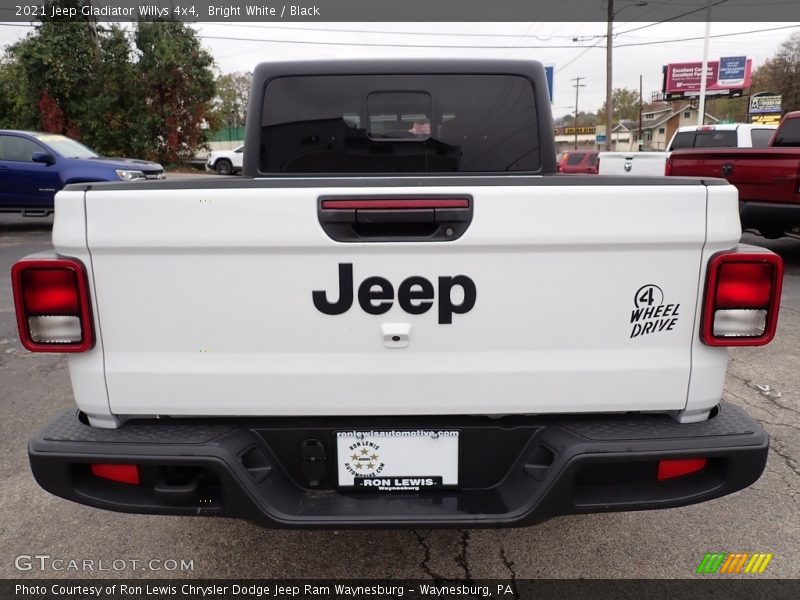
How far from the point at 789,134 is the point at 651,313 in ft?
28.4

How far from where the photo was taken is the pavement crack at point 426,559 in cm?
243

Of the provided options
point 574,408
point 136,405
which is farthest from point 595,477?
point 136,405

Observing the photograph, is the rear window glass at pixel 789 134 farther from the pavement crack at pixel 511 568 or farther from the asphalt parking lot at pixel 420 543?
the pavement crack at pixel 511 568

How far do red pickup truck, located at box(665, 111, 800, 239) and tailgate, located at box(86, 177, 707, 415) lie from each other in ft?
20.5

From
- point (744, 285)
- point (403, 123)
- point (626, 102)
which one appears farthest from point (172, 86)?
point (626, 102)

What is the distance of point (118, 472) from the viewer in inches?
76.7

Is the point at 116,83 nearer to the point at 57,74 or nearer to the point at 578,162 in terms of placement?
the point at 57,74

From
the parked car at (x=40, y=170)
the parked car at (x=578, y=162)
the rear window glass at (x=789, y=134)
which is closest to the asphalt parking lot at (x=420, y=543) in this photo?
the rear window glass at (x=789, y=134)

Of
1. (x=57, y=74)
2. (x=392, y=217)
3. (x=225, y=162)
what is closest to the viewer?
(x=392, y=217)

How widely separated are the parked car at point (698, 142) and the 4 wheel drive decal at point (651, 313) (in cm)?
1209

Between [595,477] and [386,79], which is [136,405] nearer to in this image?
[595,477]

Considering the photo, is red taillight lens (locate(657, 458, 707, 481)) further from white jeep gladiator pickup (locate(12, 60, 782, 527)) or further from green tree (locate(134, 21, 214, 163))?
green tree (locate(134, 21, 214, 163))

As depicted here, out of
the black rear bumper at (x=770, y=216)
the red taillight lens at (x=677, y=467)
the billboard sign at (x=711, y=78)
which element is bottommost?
the red taillight lens at (x=677, y=467)

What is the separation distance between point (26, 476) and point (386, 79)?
2.88 metres
